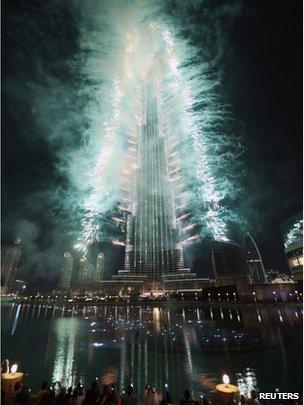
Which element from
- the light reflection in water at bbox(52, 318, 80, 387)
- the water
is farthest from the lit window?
the light reflection in water at bbox(52, 318, 80, 387)

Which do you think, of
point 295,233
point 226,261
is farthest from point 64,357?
point 226,261

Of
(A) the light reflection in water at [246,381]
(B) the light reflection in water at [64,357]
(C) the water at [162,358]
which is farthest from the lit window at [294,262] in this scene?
(A) the light reflection in water at [246,381]

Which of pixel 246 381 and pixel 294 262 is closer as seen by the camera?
pixel 246 381

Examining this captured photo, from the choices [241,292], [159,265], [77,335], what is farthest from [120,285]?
[77,335]

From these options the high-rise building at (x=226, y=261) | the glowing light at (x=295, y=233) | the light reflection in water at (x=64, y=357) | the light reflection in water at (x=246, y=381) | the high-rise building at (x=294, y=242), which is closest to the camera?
the light reflection in water at (x=246, y=381)

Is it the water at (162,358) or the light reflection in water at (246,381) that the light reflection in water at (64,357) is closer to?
the water at (162,358)

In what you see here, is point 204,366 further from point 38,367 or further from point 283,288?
point 283,288

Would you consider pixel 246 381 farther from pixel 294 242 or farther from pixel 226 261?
pixel 226 261

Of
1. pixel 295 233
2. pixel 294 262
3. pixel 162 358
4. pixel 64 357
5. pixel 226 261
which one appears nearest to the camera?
pixel 162 358

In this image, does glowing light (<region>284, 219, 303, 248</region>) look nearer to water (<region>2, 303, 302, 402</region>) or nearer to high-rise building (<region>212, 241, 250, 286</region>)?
water (<region>2, 303, 302, 402</region>)
